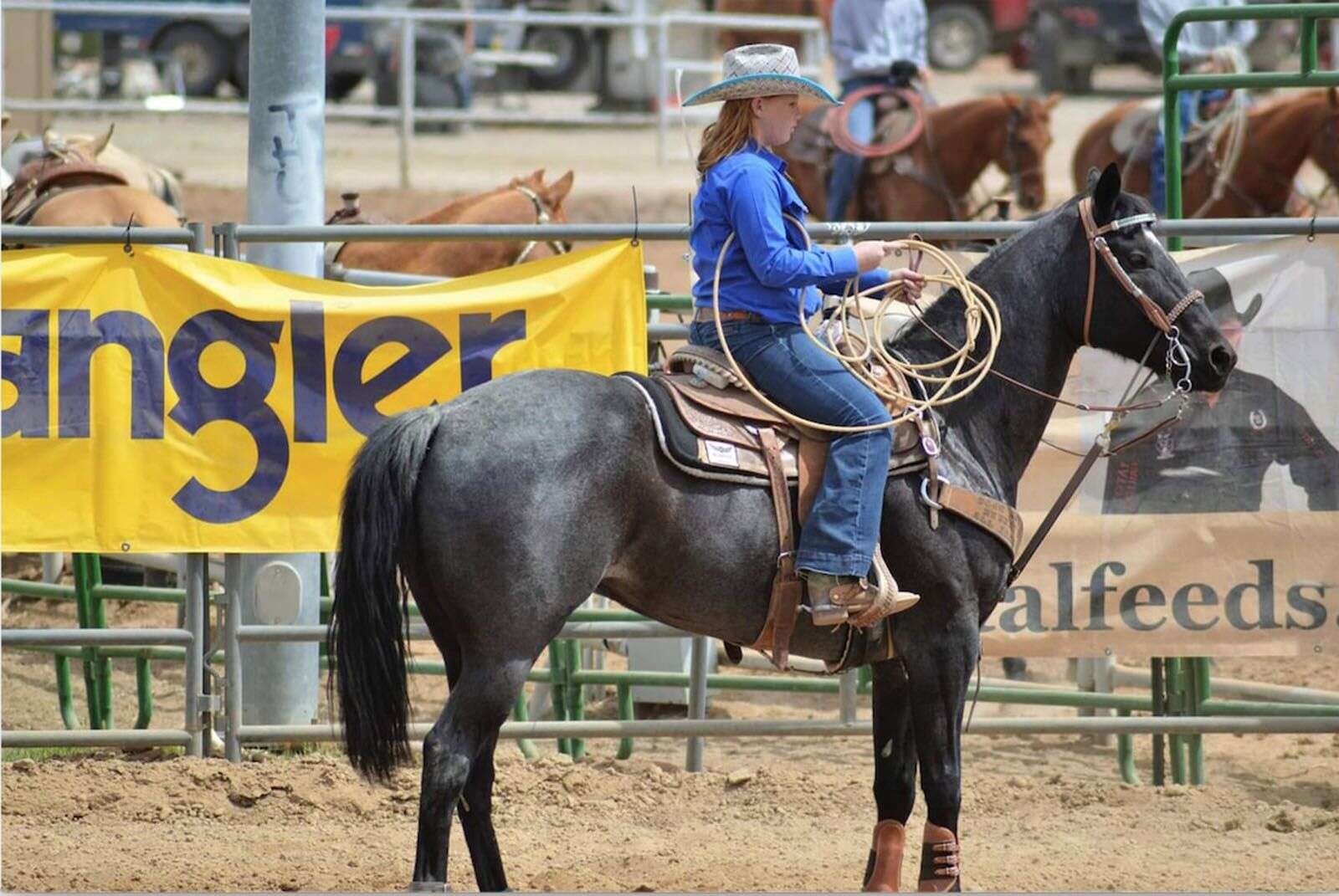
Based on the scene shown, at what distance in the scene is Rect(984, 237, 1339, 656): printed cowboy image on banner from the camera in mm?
6426

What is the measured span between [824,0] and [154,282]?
16.8 m

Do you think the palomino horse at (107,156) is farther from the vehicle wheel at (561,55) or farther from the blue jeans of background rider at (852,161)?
the vehicle wheel at (561,55)

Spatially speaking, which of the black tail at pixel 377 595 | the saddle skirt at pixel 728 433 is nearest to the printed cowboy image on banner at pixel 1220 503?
the saddle skirt at pixel 728 433

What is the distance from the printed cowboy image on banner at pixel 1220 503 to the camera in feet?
21.1

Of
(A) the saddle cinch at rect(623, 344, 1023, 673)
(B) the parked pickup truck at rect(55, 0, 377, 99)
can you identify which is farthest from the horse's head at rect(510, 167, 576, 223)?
(B) the parked pickup truck at rect(55, 0, 377, 99)

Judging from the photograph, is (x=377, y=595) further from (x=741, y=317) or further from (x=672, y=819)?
(x=672, y=819)

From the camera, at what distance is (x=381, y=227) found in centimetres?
616

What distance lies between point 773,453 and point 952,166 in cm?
1014

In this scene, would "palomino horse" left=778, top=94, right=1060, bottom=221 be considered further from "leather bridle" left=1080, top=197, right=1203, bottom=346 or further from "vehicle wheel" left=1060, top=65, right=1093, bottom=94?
"vehicle wheel" left=1060, top=65, right=1093, bottom=94

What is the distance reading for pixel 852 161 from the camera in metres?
14.2

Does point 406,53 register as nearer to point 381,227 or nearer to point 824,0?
point 824,0

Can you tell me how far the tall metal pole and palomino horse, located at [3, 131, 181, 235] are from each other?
269 cm

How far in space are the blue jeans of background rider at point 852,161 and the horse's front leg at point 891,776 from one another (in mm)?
9106

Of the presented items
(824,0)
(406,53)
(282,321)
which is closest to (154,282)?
(282,321)
